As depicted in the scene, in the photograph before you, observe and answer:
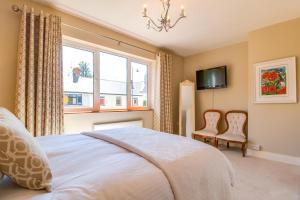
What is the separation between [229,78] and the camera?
4.01 meters

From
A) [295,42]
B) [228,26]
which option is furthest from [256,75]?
[228,26]

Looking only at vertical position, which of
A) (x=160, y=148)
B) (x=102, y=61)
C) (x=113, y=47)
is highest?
(x=113, y=47)

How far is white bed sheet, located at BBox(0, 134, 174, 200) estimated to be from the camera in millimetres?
676

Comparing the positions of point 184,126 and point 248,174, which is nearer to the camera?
A: point 248,174

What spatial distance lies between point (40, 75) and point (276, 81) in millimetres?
3916

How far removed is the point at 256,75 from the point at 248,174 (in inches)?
74.7

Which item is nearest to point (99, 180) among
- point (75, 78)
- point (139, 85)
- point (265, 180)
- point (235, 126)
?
point (265, 180)

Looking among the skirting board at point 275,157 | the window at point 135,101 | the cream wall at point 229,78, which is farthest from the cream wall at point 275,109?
the window at point 135,101

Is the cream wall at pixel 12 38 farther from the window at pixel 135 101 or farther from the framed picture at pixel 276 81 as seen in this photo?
the framed picture at pixel 276 81

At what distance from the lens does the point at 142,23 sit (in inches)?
118

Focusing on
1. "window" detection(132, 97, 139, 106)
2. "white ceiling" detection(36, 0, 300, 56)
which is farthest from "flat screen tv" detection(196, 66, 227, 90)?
"window" detection(132, 97, 139, 106)

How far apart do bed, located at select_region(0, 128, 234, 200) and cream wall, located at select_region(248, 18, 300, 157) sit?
87.9 inches

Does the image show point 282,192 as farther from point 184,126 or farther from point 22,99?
point 22,99

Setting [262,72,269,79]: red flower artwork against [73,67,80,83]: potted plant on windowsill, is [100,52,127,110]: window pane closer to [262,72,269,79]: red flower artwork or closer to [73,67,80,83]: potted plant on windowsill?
[73,67,80,83]: potted plant on windowsill
